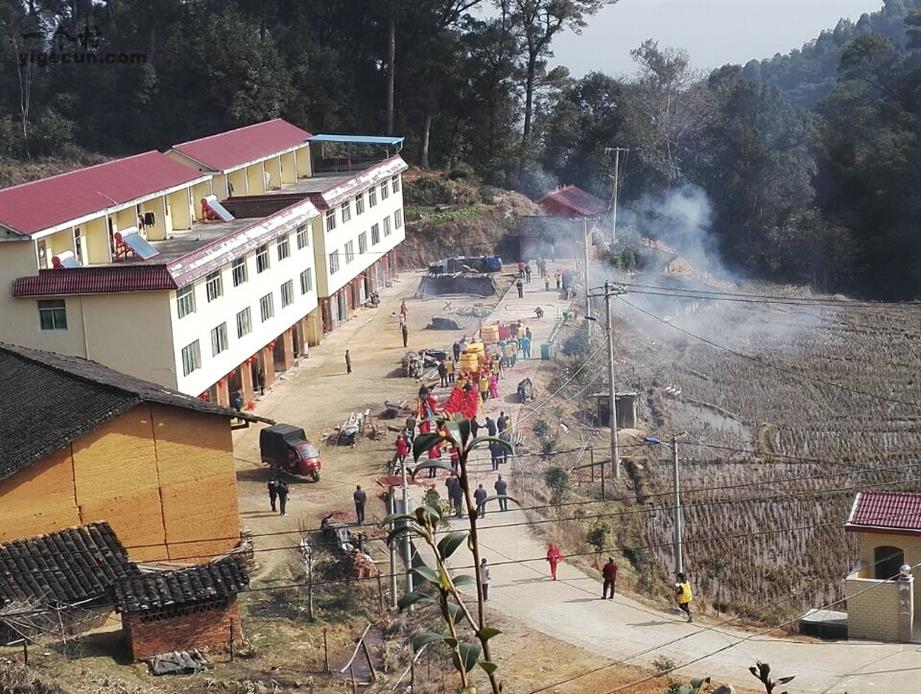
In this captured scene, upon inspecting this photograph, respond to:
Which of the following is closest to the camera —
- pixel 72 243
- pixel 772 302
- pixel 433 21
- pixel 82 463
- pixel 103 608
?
pixel 103 608

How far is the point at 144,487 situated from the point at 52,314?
29.6 ft

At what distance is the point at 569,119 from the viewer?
65.6m

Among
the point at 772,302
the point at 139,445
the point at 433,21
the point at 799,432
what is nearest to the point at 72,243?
the point at 139,445

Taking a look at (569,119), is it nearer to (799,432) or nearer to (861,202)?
(861,202)

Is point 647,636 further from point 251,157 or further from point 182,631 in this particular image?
point 251,157

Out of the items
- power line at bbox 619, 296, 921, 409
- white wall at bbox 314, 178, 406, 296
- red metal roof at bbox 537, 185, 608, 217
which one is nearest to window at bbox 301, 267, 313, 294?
white wall at bbox 314, 178, 406, 296


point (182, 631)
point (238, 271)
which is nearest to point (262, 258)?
point (238, 271)

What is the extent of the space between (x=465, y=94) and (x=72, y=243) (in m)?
34.2

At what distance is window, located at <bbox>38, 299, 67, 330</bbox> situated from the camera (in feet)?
102

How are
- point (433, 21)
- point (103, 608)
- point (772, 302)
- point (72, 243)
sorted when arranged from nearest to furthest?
1. point (103, 608)
2. point (72, 243)
3. point (772, 302)
4. point (433, 21)

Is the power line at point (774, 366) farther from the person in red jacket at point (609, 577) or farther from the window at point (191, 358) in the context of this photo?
the window at point (191, 358)

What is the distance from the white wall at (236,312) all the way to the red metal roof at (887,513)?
51.4 feet

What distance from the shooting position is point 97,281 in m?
30.8

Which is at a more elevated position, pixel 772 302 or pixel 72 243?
pixel 72 243
